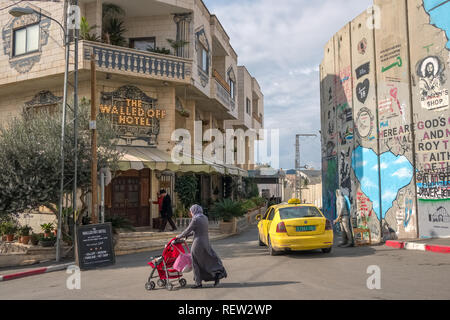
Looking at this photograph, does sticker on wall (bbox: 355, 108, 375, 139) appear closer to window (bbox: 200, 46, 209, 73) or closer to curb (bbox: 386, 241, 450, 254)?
curb (bbox: 386, 241, 450, 254)

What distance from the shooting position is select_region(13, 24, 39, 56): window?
1897 cm

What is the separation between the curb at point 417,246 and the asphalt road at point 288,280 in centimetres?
40

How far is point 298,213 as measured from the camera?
1088 centimetres

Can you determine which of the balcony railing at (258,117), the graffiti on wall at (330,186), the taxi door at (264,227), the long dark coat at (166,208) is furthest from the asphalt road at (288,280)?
the balcony railing at (258,117)

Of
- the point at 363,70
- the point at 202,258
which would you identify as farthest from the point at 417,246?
the point at 363,70

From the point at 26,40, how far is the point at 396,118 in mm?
16576

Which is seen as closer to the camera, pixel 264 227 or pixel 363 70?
pixel 264 227

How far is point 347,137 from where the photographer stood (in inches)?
651

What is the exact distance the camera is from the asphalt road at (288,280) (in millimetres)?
6398

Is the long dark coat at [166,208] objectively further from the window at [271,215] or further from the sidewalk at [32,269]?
the window at [271,215]

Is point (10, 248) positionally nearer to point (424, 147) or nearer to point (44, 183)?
point (44, 183)

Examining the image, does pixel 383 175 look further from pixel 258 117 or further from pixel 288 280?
pixel 258 117
